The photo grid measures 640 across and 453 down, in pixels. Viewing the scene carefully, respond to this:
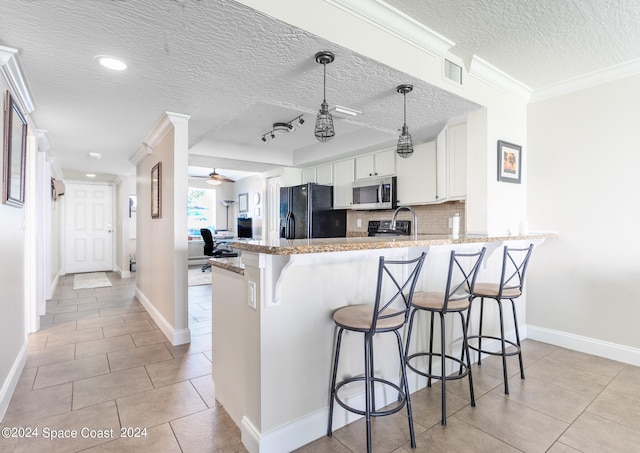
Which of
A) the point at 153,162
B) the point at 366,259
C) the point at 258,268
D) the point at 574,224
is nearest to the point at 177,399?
the point at 258,268

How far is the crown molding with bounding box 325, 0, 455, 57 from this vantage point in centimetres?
184

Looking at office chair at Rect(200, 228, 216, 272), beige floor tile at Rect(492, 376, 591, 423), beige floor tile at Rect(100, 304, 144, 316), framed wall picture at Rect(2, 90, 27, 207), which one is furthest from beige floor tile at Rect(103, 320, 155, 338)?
office chair at Rect(200, 228, 216, 272)

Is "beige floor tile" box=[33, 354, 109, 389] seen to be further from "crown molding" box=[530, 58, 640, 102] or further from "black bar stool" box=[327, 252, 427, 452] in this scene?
"crown molding" box=[530, 58, 640, 102]

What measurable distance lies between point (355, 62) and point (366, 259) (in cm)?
118

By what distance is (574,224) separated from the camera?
3037 mm

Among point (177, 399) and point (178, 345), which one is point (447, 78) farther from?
point (178, 345)

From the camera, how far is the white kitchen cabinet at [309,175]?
5547 millimetres

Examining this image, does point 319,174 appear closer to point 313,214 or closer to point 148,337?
point 313,214

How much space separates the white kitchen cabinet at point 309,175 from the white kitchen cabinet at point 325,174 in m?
0.13

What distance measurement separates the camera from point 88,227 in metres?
7.46

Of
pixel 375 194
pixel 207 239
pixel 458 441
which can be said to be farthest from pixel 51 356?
pixel 207 239

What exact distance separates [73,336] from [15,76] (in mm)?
2501

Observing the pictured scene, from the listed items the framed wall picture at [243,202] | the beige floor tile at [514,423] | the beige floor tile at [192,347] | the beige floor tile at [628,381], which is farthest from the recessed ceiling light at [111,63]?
the framed wall picture at [243,202]

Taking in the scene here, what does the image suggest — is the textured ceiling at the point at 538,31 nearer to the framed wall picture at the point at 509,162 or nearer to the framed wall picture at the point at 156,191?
the framed wall picture at the point at 509,162
